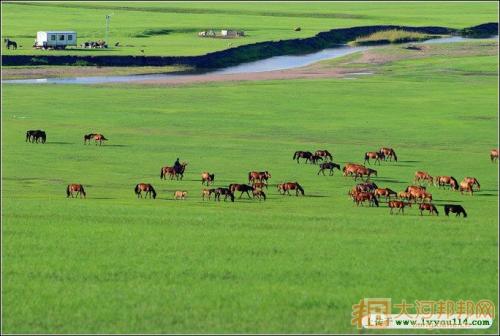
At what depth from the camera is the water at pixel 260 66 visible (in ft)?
285

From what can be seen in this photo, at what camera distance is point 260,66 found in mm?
104312

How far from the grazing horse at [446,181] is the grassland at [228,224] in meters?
0.63

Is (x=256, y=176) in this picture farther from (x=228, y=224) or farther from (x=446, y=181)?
(x=228, y=224)

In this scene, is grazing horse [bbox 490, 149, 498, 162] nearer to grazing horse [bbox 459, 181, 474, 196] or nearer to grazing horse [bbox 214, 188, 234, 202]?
grazing horse [bbox 459, 181, 474, 196]

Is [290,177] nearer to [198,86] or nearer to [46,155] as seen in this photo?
[46,155]

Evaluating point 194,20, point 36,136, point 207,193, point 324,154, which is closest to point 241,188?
point 207,193

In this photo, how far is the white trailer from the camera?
4139 inches

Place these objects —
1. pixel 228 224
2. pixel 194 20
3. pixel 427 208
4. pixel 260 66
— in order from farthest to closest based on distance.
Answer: pixel 194 20 < pixel 260 66 < pixel 427 208 < pixel 228 224

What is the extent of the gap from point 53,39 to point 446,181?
2812 inches

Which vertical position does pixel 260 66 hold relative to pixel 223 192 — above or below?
above

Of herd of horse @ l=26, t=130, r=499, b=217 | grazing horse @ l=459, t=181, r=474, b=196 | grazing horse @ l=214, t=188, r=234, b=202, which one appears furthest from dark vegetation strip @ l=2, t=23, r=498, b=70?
grazing horse @ l=459, t=181, r=474, b=196

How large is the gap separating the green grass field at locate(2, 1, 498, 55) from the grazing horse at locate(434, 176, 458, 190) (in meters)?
65.2

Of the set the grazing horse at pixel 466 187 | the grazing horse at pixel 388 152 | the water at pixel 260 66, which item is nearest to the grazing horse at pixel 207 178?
the grazing horse at pixel 466 187

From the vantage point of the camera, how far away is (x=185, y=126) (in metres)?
58.3
